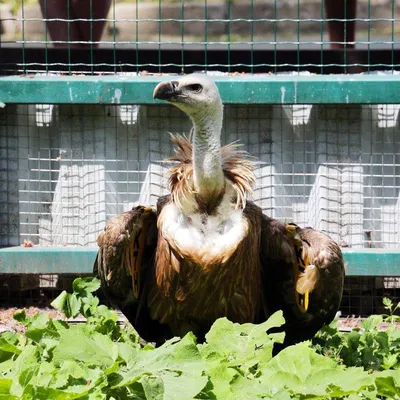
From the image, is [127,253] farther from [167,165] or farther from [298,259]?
[167,165]

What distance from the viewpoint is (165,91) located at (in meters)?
6.00

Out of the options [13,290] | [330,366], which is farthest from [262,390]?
[13,290]

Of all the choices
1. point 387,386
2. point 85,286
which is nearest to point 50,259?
point 85,286

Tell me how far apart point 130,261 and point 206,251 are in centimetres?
49

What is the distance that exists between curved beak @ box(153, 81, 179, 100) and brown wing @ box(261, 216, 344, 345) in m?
0.94

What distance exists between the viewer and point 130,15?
811 inches

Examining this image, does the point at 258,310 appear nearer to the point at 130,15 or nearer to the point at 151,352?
the point at 151,352

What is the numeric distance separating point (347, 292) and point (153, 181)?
1564 mm

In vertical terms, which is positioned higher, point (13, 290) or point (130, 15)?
point (130, 15)

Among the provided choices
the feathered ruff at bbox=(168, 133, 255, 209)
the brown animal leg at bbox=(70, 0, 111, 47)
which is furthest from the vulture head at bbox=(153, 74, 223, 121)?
the brown animal leg at bbox=(70, 0, 111, 47)

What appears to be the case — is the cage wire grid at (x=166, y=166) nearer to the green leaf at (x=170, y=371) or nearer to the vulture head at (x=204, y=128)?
the vulture head at (x=204, y=128)

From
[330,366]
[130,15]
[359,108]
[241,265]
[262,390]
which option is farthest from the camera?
[130,15]

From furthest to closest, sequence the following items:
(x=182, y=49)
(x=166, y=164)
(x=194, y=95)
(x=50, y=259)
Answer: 1. (x=182, y=49)
2. (x=166, y=164)
3. (x=50, y=259)
4. (x=194, y=95)

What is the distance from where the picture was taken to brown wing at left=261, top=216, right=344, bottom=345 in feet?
21.1
